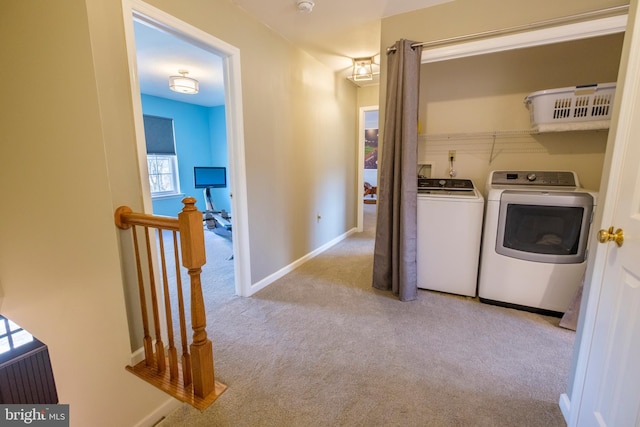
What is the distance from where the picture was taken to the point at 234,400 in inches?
57.3

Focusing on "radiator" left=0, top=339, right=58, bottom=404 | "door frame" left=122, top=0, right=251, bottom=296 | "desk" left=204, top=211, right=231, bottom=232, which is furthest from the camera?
"desk" left=204, top=211, right=231, bottom=232

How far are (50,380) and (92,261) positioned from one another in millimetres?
504

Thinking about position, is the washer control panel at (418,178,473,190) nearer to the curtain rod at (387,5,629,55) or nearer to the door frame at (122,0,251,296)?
the curtain rod at (387,5,629,55)

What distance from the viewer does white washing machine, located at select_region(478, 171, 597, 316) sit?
205 centimetres

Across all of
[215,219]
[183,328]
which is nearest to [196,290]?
[183,328]

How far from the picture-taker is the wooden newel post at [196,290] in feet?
3.77

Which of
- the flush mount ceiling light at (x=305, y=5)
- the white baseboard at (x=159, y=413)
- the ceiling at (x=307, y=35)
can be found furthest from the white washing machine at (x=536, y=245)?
the white baseboard at (x=159, y=413)

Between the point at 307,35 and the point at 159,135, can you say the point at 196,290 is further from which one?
the point at 159,135

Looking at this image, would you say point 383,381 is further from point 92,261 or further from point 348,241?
point 348,241

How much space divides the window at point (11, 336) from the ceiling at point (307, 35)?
193cm

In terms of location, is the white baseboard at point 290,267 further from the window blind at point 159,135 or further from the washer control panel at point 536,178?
the window blind at point 159,135

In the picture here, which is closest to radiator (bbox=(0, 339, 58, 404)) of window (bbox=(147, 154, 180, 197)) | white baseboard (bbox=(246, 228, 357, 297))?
white baseboard (bbox=(246, 228, 357, 297))

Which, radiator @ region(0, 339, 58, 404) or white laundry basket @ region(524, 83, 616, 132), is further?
white laundry basket @ region(524, 83, 616, 132)

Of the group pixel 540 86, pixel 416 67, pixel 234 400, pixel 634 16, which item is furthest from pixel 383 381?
pixel 540 86
